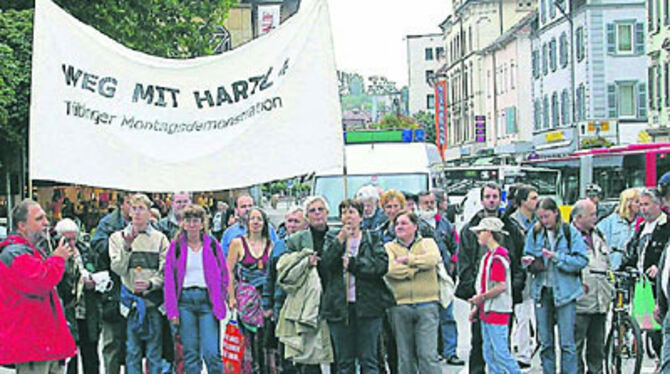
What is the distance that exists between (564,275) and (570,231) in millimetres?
412

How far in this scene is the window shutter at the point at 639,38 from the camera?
5344 cm

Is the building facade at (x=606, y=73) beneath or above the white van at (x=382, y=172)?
above

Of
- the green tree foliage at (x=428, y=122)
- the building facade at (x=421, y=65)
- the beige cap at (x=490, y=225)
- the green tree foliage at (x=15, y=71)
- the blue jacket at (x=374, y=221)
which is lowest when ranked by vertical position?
the blue jacket at (x=374, y=221)

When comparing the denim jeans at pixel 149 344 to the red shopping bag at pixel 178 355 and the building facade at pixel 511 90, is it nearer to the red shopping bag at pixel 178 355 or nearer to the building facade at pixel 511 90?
the red shopping bag at pixel 178 355

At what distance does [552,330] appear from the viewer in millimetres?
9820

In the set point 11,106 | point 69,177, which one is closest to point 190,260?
point 69,177

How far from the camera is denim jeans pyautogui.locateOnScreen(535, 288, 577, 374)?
9625mm

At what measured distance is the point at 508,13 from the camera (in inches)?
3332

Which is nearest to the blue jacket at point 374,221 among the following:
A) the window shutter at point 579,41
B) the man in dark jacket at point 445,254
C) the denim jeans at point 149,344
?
the man in dark jacket at point 445,254

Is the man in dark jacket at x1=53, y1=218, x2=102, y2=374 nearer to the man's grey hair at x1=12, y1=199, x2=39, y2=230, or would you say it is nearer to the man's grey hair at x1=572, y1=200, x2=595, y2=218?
the man's grey hair at x1=12, y1=199, x2=39, y2=230

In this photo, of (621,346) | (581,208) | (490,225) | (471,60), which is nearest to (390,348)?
(490,225)

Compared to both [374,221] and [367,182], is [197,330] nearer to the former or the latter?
[374,221]

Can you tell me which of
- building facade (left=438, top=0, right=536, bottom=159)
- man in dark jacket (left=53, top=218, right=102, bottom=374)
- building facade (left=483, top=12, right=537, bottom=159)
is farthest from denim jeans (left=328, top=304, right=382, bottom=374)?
building facade (left=438, top=0, right=536, bottom=159)

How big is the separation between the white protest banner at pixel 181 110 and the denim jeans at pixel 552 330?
98.3 inches
